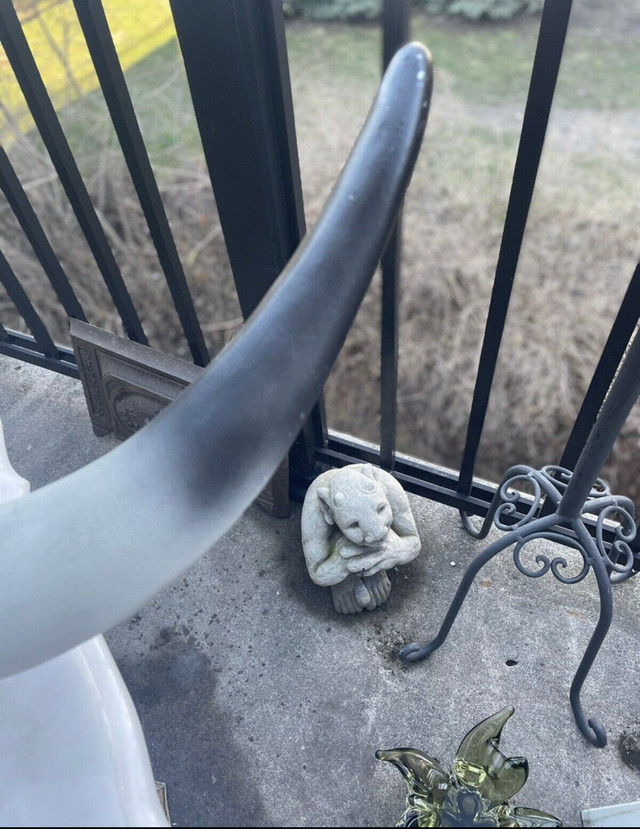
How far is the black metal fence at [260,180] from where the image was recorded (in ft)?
3.58

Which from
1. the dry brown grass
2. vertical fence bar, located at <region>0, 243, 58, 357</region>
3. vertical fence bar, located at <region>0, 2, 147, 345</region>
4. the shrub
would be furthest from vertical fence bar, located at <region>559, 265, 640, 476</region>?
the shrub

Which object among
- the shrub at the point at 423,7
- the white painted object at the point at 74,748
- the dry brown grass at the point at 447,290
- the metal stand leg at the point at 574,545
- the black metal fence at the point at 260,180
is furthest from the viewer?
the shrub at the point at 423,7

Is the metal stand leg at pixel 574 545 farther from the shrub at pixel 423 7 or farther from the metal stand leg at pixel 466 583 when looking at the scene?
the shrub at pixel 423 7

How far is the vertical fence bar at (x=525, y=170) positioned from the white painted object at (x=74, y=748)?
90 cm

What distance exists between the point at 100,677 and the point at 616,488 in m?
3.31

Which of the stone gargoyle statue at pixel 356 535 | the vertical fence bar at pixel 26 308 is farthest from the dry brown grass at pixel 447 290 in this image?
the stone gargoyle statue at pixel 356 535

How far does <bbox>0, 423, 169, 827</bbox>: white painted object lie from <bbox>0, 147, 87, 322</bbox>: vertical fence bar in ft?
3.42

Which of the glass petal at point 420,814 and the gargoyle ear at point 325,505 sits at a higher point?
the gargoyle ear at point 325,505

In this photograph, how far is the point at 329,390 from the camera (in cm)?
457

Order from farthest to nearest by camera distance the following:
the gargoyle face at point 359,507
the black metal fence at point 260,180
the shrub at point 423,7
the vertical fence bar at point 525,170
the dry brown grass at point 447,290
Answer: the shrub at point 423,7, the dry brown grass at point 447,290, the gargoyle face at point 359,507, the black metal fence at point 260,180, the vertical fence bar at point 525,170

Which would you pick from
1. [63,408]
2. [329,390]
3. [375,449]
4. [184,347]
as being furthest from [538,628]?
[184,347]

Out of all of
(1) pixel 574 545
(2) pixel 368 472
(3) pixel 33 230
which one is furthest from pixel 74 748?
(3) pixel 33 230

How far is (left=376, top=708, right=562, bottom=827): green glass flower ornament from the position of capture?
1.06 metres

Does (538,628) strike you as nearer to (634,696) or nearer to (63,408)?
(634,696)
